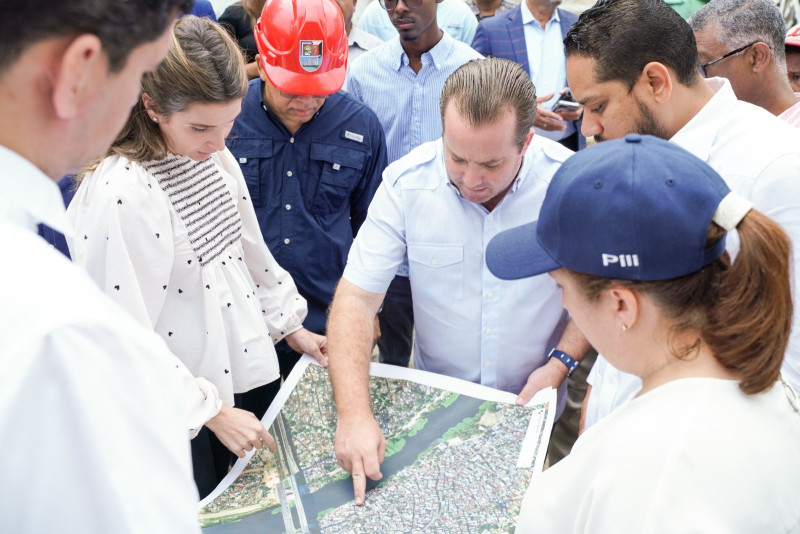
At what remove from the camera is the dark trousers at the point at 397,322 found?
3.16m

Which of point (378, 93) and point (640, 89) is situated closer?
point (640, 89)

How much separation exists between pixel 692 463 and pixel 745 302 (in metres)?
0.24

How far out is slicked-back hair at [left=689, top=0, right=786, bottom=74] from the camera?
2438mm

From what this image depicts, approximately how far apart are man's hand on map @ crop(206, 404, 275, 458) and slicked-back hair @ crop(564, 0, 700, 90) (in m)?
1.31

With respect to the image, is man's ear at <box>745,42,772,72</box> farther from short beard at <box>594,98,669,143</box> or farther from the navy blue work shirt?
the navy blue work shirt

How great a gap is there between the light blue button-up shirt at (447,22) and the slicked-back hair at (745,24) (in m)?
2.27

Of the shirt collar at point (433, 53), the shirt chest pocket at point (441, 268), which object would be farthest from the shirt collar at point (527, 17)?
the shirt chest pocket at point (441, 268)

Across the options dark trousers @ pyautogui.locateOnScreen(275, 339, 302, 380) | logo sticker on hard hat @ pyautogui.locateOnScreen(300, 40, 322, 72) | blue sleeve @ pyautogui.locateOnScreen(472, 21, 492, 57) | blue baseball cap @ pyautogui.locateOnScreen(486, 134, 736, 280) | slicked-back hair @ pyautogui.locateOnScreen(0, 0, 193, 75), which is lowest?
dark trousers @ pyautogui.locateOnScreen(275, 339, 302, 380)

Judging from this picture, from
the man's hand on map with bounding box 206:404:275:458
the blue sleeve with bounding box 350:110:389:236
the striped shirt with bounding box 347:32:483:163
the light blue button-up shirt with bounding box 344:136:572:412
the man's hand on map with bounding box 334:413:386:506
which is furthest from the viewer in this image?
the striped shirt with bounding box 347:32:483:163

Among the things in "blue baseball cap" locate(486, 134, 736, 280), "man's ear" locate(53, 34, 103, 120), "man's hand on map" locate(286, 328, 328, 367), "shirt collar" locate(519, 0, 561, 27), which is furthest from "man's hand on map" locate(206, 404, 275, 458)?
"shirt collar" locate(519, 0, 561, 27)

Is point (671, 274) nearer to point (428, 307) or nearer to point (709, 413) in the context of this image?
point (709, 413)

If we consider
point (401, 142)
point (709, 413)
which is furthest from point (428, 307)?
point (401, 142)

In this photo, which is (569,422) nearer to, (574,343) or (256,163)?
(574,343)

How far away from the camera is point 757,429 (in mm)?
987
